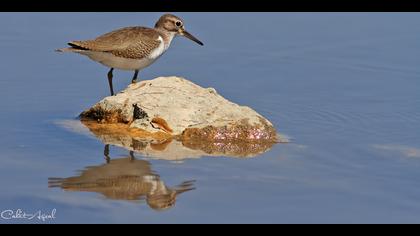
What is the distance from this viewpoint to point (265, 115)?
1143 centimetres

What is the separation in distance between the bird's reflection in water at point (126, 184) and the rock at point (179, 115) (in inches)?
40.5

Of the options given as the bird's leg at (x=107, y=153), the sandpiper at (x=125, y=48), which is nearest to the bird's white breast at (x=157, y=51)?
the sandpiper at (x=125, y=48)

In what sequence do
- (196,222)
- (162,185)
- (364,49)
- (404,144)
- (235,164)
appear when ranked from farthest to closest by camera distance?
1. (364,49)
2. (404,144)
3. (235,164)
4. (162,185)
5. (196,222)

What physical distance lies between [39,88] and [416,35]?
5.83 metres

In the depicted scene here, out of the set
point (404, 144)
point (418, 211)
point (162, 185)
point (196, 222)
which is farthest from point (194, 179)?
point (404, 144)

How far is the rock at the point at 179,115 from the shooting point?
10094 mm

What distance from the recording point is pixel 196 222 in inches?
304

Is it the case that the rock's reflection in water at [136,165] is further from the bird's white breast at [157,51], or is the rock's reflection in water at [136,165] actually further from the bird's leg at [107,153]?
the bird's white breast at [157,51]

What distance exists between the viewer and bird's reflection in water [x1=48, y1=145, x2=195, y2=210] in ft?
27.2

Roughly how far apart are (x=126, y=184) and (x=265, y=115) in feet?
10.4

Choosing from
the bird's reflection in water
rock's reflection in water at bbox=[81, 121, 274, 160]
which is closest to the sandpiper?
rock's reflection in water at bbox=[81, 121, 274, 160]

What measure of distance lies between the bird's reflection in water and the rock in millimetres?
1030

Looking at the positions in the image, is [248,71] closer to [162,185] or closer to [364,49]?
[364,49]

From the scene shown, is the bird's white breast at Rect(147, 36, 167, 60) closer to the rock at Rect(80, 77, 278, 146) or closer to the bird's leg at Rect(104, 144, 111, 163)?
the rock at Rect(80, 77, 278, 146)
